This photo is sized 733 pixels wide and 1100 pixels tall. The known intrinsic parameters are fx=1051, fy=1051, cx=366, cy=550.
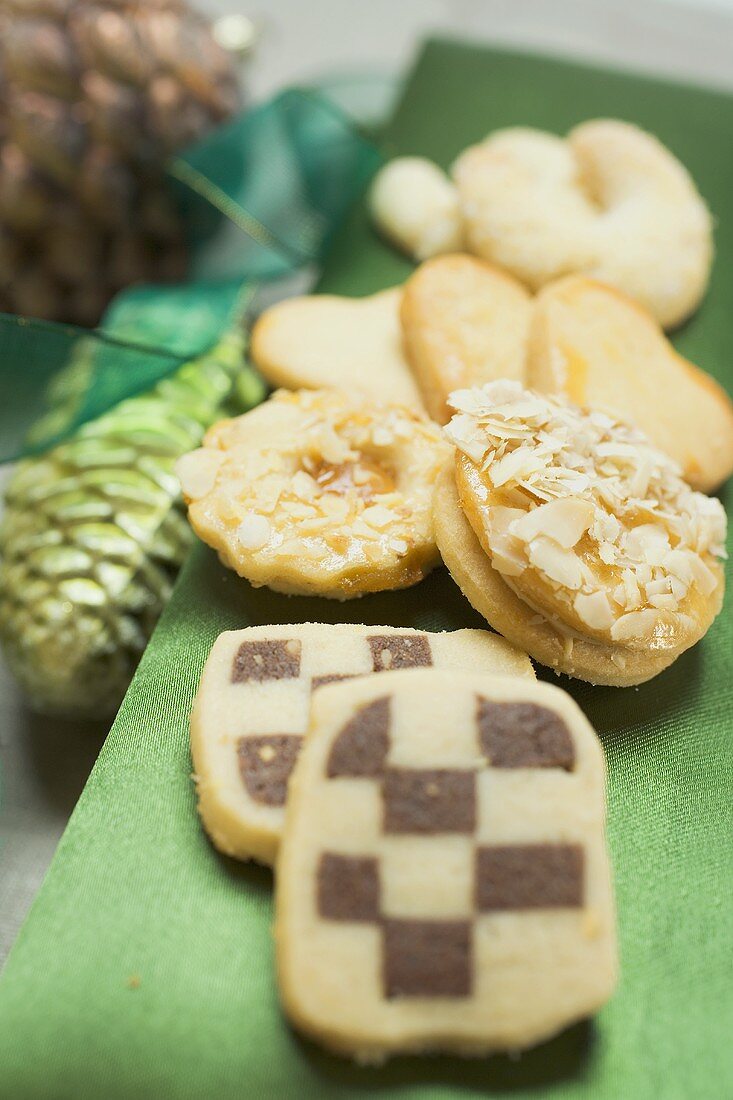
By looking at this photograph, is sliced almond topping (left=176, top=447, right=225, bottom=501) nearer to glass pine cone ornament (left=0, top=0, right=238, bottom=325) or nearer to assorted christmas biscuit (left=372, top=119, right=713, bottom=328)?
assorted christmas biscuit (left=372, top=119, right=713, bottom=328)

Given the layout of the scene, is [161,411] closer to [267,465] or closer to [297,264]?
[267,465]

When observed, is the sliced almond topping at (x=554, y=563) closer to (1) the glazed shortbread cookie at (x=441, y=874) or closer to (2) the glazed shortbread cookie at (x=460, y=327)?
(1) the glazed shortbread cookie at (x=441, y=874)

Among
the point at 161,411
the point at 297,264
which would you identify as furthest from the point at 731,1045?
the point at 297,264

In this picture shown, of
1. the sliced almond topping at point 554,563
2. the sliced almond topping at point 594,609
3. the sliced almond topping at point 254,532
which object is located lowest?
the sliced almond topping at point 254,532

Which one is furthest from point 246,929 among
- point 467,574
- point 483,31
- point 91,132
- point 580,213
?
point 483,31

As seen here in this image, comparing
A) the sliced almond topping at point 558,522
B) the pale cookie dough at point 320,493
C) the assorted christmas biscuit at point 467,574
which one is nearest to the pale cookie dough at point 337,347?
the assorted christmas biscuit at point 467,574

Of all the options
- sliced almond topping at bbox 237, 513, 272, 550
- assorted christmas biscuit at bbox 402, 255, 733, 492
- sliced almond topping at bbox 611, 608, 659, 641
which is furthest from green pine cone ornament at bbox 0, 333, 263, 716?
sliced almond topping at bbox 611, 608, 659, 641

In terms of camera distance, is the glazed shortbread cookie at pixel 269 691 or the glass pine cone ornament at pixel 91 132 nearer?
the glazed shortbread cookie at pixel 269 691
